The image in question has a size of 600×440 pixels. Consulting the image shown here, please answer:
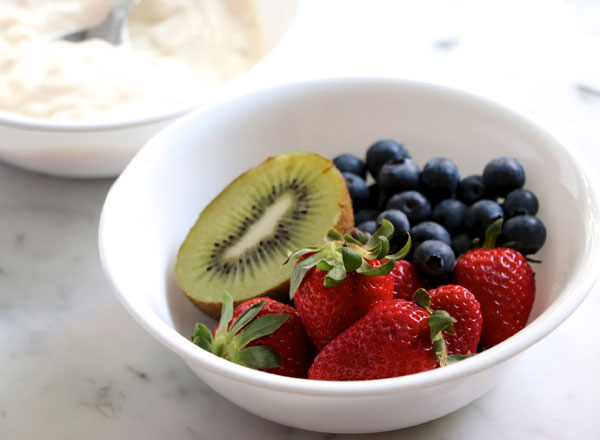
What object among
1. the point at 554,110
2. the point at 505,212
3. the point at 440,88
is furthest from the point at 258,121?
the point at 554,110

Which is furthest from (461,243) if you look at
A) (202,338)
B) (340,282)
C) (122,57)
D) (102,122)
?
(122,57)

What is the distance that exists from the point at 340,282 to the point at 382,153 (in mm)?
321

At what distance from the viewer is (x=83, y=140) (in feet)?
3.64

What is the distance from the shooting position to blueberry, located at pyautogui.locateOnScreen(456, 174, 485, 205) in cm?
100

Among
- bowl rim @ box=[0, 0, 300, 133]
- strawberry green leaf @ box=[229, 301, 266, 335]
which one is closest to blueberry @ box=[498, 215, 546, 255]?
strawberry green leaf @ box=[229, 301, 266, 335]

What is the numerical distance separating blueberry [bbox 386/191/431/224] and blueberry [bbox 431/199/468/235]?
1cm

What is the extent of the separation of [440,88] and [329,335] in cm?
46

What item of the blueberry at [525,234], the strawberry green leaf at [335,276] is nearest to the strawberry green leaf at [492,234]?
the blueberry at [525,234]

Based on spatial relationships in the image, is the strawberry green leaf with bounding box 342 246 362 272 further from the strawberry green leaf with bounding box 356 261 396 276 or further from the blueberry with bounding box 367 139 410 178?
the blueberry with bounding box 367 139 410 178

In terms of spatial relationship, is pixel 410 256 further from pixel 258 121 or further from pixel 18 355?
pixel 18 355

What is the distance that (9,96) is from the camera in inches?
47.8

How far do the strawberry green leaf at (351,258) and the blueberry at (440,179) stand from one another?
0.27 m

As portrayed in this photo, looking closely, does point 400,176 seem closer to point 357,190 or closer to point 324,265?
point 357,190

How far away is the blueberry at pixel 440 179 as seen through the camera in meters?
0.99
